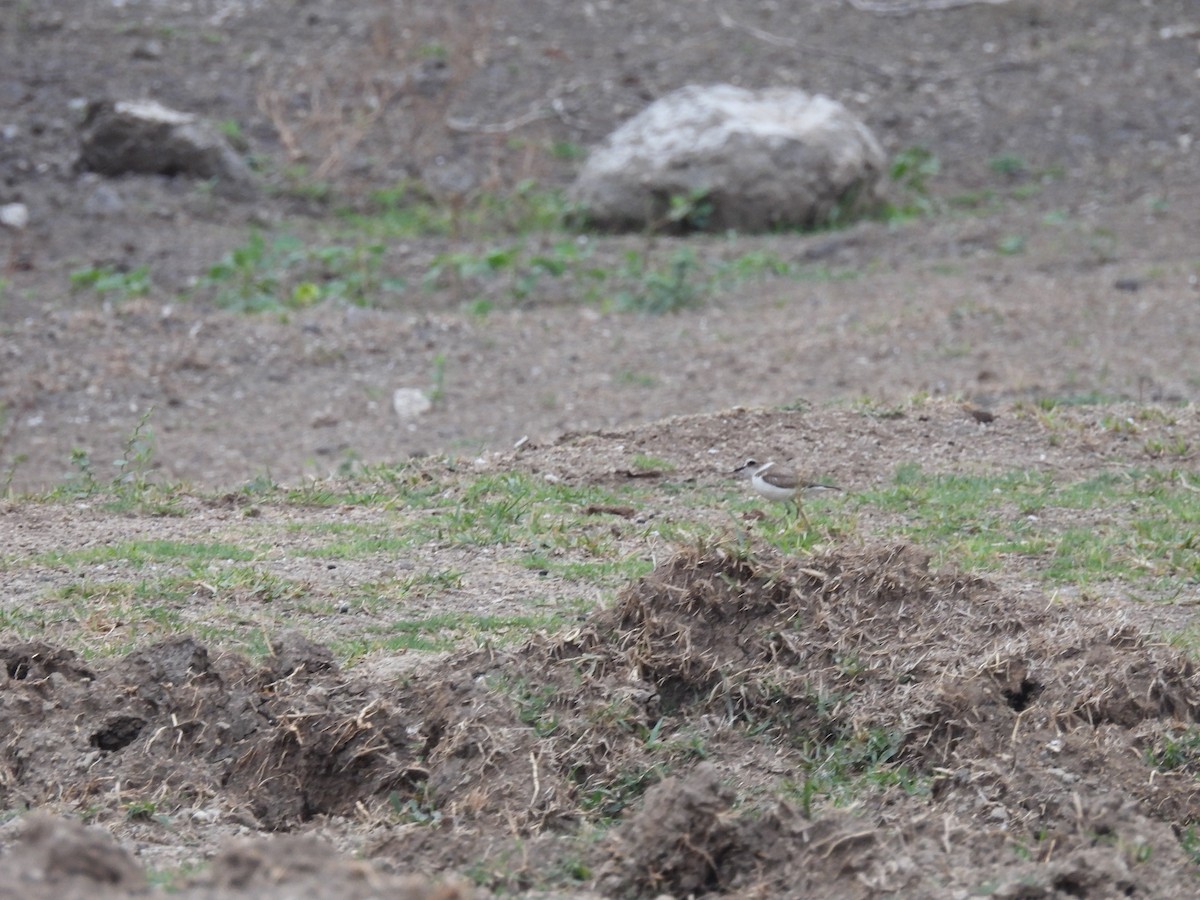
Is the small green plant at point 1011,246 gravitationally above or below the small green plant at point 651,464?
below

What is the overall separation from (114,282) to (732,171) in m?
5.28

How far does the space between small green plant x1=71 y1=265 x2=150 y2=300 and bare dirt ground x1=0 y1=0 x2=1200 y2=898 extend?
Result: 4.8 inches

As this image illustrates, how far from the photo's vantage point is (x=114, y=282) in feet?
36.6

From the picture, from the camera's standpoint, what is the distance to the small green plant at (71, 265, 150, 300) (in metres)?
11.1

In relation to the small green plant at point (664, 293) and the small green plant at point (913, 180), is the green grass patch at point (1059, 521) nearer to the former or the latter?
the small green plant at point (664, 293)

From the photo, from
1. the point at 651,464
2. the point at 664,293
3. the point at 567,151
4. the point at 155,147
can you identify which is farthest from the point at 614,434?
the point at 567,151

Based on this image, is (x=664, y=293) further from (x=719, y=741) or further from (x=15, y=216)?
(x=719, y=741)

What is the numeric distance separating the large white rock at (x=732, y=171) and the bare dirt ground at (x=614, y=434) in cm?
47

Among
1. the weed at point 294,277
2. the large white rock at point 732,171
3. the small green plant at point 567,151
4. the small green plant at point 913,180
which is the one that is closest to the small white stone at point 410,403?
the weed at point 294,277

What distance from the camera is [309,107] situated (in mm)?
15594

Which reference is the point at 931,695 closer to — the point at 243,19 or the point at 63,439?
the point at 63,439

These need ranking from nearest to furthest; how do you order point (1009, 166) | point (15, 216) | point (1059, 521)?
point (1059, 521) < point (15, 216) < point (1009, 166)

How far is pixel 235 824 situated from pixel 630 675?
4.03 ft

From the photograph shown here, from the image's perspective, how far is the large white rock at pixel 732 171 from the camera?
13.0 m
